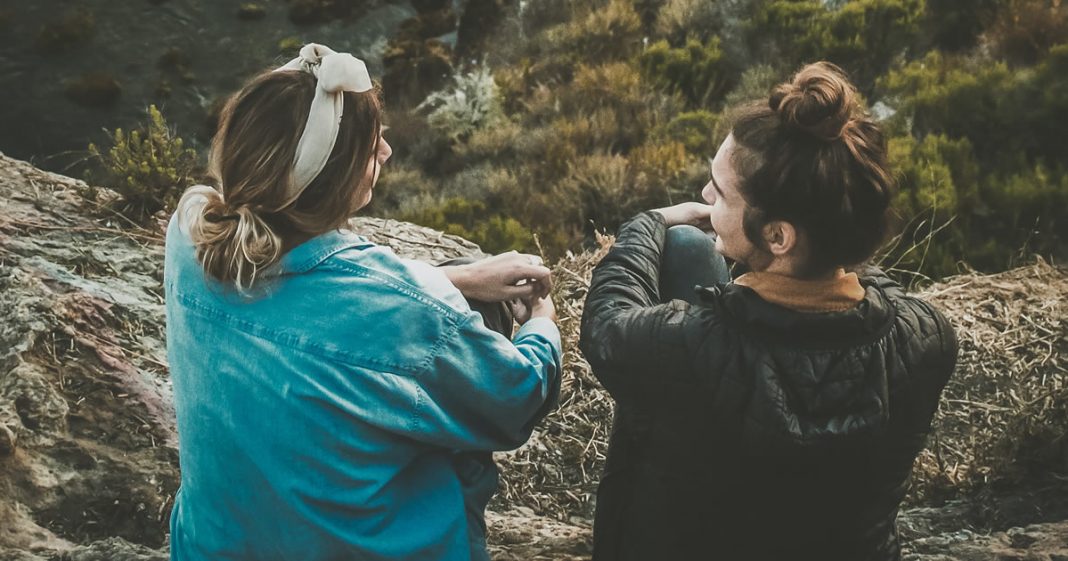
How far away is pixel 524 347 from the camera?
6.48 feet

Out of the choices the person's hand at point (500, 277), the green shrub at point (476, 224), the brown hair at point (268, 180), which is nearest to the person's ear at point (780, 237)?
the person's hand at point (500, 277)

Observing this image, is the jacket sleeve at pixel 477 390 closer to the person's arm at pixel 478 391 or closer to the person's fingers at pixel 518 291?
the person's arm at pixel 478 391

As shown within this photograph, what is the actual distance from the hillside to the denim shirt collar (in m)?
1.39

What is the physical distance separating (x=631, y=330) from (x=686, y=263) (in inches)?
18.4

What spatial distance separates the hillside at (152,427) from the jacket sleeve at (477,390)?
1.18 metres

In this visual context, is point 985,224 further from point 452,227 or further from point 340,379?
point 340,379

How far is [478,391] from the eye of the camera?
72.7 inches

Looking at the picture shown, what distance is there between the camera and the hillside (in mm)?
2871

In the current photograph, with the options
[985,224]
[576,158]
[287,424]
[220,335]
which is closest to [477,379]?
[287,424]

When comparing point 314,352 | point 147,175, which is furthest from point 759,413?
point 147,175

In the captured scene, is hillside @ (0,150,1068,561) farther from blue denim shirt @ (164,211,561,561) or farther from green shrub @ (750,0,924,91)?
green shrub @ (750,0,924,91)

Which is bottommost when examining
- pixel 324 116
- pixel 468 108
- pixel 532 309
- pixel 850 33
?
pixel 468 108

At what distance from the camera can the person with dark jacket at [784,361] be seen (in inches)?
67.0

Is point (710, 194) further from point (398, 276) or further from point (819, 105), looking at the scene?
point (398, 276)
